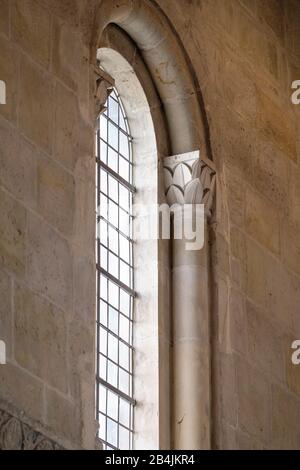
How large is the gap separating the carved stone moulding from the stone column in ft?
6.32

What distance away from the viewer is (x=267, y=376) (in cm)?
1122

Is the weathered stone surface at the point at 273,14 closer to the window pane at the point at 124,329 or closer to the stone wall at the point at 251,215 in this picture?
the stone wall at the point at 251,215

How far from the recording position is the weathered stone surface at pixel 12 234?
8609mm

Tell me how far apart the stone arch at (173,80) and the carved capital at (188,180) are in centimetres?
10

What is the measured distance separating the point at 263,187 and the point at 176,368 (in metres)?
1.97

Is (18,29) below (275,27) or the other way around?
below

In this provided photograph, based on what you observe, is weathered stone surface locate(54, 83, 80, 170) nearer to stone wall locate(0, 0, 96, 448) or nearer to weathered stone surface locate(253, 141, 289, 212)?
stone wall locate(0, 0, 96, 448)

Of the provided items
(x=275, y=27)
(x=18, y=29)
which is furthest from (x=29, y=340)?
(x=275, y=27)

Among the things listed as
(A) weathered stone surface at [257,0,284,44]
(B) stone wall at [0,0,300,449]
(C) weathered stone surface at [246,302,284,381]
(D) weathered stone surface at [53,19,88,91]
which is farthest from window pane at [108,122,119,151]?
(A) weathered stone surface at [257,0,284,44]

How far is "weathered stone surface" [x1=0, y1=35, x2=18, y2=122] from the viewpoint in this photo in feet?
29.3

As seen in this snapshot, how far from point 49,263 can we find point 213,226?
7.38 ft
